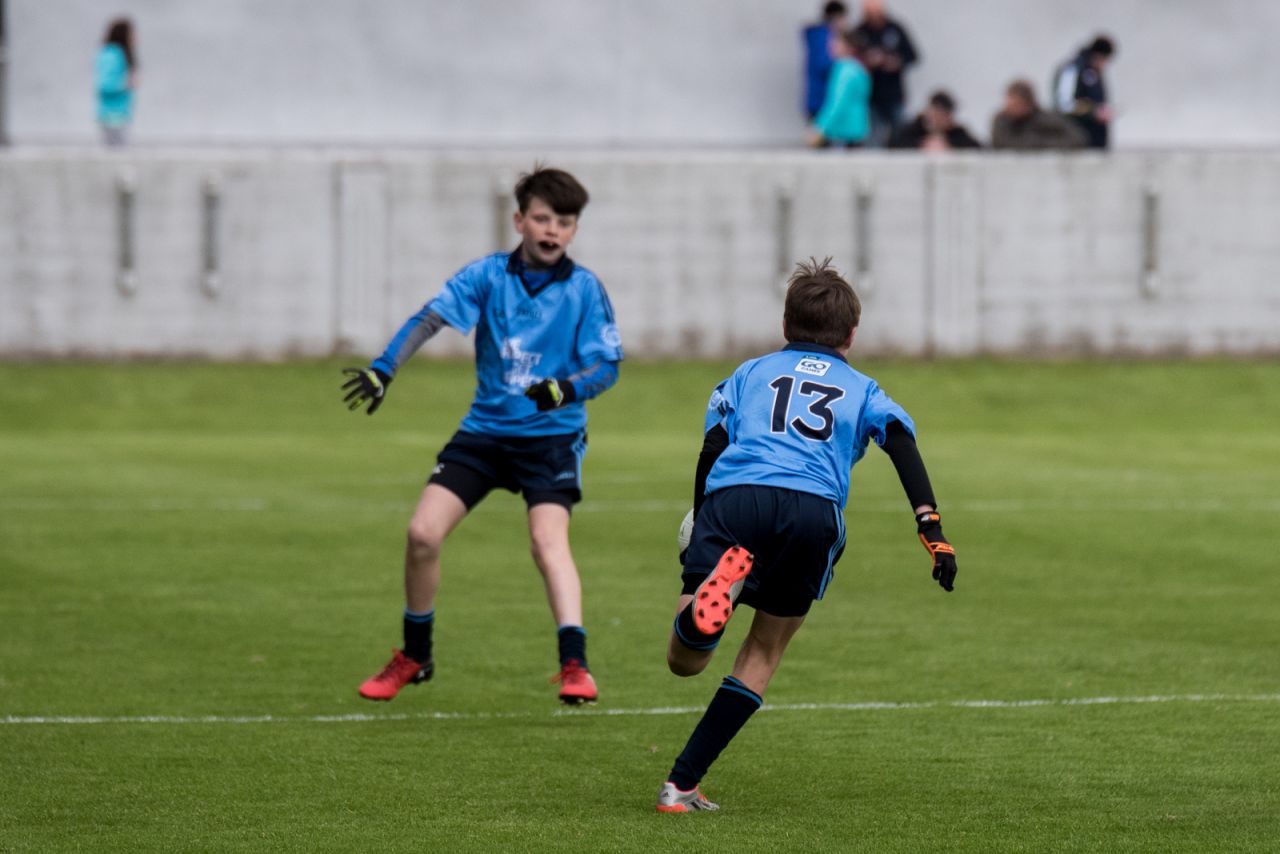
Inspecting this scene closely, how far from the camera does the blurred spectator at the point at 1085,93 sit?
25.5 m

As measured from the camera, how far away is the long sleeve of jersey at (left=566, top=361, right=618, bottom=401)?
322 inches

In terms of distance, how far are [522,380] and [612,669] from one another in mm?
1409

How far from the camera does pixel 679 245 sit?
2508 centimetres

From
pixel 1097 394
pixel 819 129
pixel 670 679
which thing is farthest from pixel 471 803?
pixel 819 129

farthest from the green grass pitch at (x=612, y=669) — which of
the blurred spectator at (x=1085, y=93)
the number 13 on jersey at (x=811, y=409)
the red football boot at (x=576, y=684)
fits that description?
the blurred spectator at (x=1085, y=93)

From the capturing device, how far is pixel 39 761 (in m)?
7.16

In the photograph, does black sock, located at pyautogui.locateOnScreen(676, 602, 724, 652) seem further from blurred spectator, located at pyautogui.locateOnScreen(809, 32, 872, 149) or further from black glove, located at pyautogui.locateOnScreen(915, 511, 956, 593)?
blurred spectator, located at pyautogui.locateOnScreen(809, 32, 872, 149)

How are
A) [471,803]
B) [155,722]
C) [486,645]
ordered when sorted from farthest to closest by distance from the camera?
[486,645], [155,722], [471,803]

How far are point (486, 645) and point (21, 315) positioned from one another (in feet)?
51.8

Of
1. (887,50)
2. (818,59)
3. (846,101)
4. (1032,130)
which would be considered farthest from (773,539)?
(818,59)

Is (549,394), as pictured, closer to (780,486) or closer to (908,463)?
(780,486)

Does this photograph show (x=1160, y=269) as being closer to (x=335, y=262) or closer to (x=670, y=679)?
(x=335, y=262)

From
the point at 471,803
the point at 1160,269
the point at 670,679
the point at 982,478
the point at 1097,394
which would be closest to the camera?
the point at 471,803

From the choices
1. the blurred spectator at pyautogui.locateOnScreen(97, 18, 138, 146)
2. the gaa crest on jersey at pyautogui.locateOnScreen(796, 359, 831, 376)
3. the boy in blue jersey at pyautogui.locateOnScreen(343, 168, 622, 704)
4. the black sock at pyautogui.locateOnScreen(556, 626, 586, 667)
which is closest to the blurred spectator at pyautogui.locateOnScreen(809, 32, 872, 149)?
the blurred spectator at pyautogui.locateOnScreen(97, 18, 138, 146)
